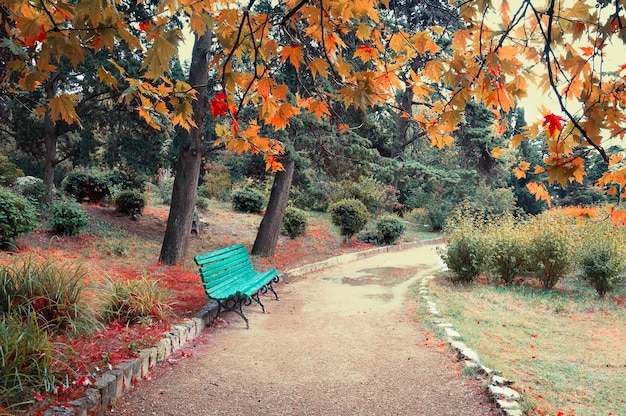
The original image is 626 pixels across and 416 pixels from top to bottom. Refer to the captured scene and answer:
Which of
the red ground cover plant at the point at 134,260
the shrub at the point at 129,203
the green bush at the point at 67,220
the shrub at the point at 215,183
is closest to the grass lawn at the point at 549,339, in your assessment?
the red ground cover plant at the point at 134,260

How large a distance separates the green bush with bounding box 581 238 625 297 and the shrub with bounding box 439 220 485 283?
6.67ft

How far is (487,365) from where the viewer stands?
4.35 metres

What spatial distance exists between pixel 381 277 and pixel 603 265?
424 cm

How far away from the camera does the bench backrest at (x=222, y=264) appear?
577 centimetres

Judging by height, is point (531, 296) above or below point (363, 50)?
below

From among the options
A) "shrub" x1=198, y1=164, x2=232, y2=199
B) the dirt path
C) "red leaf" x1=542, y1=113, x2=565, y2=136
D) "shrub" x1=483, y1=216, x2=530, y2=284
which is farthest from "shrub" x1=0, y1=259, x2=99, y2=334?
"shrub" x1=198, y1=164, x2=232, y2=199

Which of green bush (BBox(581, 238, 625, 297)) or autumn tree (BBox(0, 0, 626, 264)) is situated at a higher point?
autumn tree (BBox(0, 0, 626, 264))

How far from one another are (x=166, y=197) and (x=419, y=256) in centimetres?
1077

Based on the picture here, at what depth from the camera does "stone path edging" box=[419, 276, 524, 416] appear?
347 cm

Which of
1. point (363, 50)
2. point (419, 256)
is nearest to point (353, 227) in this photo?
point (419, 256)

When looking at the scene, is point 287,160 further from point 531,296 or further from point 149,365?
point 149,365

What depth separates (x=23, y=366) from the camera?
126 inches

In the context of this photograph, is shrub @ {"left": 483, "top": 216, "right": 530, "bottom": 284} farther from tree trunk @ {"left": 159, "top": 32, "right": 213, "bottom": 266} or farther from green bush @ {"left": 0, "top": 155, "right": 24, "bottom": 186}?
green bush @ {"left": 0, "top": 155, "right": 24, "bottom": 186}

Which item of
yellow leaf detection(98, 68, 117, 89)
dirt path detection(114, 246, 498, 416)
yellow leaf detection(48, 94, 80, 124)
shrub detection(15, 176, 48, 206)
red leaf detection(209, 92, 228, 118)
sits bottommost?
dirt path detection(114, 246, 498, 416)
